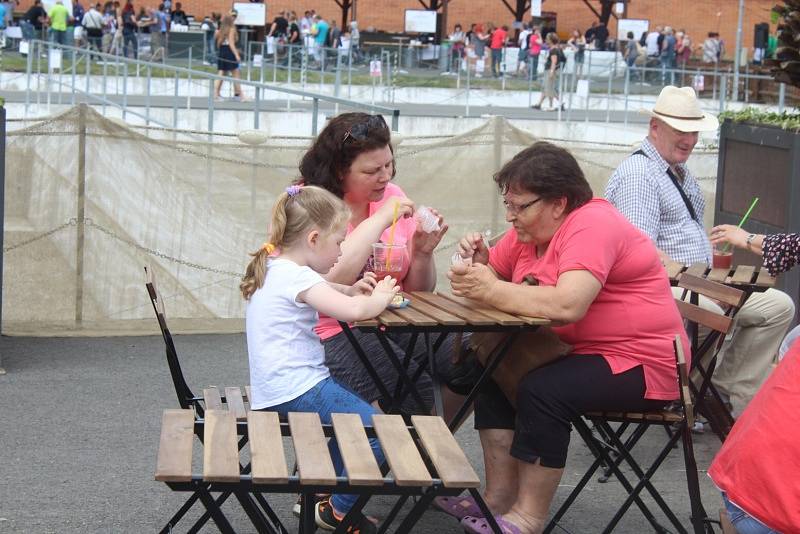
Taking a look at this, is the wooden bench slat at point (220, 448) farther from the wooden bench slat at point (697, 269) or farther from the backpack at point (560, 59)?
the backpack at point (560, 59)

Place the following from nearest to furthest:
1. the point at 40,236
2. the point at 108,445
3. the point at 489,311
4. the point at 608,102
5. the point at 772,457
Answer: the point at 772,457 < the point at 489,311 < the point at 108,445 < the point at 40,236 < the point at 608,102

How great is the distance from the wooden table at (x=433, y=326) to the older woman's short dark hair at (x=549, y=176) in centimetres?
44

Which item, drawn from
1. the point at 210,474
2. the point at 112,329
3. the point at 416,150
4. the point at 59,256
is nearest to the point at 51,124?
the point at 59,256

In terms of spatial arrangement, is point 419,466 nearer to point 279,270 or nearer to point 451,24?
point 279,270

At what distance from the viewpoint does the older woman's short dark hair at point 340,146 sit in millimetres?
4441

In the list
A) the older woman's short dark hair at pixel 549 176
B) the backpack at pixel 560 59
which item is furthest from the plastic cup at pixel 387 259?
the backpack at pixel 560 59

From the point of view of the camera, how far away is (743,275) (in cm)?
502

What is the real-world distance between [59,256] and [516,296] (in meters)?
4.39

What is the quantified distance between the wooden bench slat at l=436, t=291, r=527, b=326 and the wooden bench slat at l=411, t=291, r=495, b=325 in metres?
0.03

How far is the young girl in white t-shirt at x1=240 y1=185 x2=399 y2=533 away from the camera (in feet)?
12.1

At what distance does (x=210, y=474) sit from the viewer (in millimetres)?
2705

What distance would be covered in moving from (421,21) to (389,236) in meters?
35.4

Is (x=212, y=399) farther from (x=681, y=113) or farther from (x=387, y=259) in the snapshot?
(x=681, y=113)

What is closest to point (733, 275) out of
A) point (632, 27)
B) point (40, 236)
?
point (40, 236)
